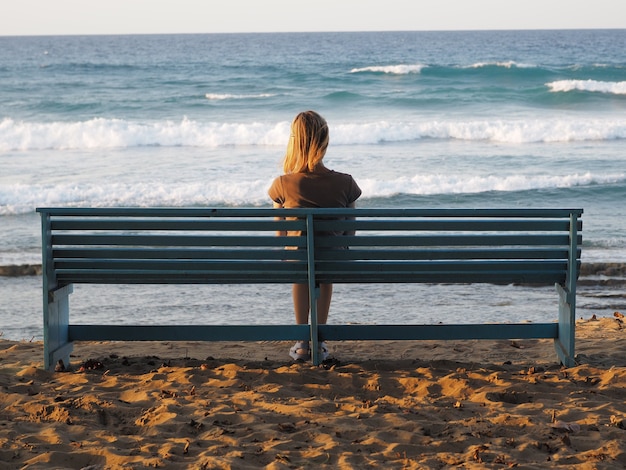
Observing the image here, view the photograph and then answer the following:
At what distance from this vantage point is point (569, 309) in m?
4.43

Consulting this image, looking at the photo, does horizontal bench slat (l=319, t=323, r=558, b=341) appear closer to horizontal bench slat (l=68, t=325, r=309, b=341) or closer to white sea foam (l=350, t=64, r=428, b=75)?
horizontal bench slat (l=68, t=325, r=309, b=341)

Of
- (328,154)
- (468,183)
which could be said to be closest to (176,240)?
(468,183)

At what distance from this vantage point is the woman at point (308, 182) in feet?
15.2

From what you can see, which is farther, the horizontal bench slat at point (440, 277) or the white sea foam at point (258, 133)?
the white sea foam at point (258, 133)

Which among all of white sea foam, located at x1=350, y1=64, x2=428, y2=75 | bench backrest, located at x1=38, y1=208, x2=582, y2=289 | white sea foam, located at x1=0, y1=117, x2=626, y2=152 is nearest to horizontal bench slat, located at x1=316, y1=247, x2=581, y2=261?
bench backrest, located at x1=38, y1=208, x2=582, y2=289

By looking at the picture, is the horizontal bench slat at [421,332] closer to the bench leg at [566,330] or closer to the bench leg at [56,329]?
the bench leg at [566,330]

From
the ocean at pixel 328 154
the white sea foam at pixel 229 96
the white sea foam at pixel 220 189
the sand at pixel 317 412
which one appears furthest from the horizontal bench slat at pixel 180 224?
the white sea foam at pixel 229 96

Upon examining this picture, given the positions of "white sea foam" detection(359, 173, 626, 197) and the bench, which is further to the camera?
"white sea foam" detection(359, 173, 626, 197)

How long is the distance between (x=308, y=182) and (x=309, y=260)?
0.52 meters

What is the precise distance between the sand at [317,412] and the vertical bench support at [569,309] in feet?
0.30

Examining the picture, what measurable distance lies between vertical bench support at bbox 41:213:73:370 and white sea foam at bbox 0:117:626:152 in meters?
16.6

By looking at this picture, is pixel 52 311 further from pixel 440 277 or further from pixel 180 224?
pixel 440 277

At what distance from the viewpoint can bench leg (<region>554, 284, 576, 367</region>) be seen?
4426 millimetres

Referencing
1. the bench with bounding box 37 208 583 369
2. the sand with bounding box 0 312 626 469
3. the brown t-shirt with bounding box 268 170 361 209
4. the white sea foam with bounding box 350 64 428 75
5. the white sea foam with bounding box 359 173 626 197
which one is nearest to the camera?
the sand with bounding box 0 312 626 469
